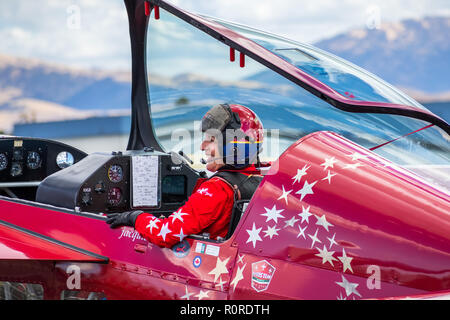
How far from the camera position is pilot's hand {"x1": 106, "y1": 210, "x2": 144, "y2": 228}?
3.14 metres

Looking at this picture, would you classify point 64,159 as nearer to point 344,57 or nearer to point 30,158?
point 30,158

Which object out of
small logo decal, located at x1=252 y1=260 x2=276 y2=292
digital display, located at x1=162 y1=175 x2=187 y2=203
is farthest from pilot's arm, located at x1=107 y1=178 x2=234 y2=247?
digital display, located at x1=162 y1=175 x2=187 y2=203

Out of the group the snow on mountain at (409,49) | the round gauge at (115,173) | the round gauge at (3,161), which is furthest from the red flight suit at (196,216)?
the snow on mountain at (409,49)

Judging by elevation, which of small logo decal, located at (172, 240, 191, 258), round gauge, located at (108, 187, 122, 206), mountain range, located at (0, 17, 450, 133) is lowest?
small logo decal, located at (172, 240, 191, 258)

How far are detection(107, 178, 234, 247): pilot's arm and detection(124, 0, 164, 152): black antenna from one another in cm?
176

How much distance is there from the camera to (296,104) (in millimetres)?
3176

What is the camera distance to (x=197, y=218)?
294 cm

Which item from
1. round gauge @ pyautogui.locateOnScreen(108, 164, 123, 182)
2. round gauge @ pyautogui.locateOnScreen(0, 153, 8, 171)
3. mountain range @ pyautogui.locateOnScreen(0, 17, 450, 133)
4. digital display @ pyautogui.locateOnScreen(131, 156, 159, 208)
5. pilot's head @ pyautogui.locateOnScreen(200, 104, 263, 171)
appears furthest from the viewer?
mountain range @ pyautogui.locateOnScreen(0, 17, 450, 133)

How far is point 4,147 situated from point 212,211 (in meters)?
2.60

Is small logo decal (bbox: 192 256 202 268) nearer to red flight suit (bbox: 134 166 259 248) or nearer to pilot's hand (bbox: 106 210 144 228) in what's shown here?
red flight suit (bbox: 134 166 259 248)

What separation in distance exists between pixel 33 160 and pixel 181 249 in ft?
8.37

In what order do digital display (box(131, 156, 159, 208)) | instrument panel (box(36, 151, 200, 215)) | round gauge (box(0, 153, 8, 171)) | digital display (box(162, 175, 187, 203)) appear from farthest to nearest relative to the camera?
1. round gauge (box(0, 153, 8, 171))
2. digital display (box(162, 175, 187, 203))
3. digital display (box(131, 156, 159, 208))
4. instrument panel (box(36, 151, 200, 215))
